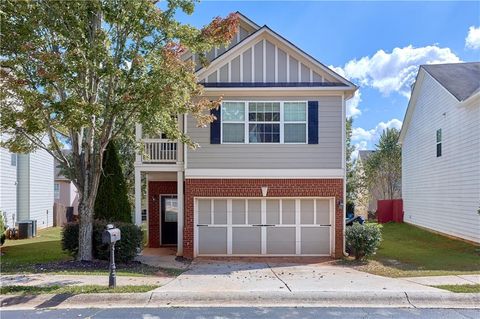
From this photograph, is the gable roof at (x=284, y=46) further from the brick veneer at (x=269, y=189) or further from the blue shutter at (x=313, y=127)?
the brick veneer at (x=269, y=189)

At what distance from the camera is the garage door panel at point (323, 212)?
14.4m

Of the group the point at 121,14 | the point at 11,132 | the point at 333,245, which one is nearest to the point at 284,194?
the point at 333,245

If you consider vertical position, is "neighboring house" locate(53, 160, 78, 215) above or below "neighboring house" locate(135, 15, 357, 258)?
below

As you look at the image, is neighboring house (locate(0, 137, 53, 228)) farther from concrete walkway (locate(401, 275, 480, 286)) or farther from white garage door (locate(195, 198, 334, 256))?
concrete walkway (locate(401, 275, 480, 286))

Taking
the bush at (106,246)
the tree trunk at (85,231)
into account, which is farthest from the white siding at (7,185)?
the tree trunk at (85,231)

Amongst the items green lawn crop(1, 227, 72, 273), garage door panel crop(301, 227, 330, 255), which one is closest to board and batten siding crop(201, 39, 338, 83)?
garage door panel crop(301, 227, 330, 255)

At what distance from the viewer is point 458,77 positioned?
19.9 meters

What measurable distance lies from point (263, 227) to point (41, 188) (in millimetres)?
16855

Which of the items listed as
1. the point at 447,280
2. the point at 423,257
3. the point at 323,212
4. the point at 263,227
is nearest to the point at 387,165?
the point at 423,257

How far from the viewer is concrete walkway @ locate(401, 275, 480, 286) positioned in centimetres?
916

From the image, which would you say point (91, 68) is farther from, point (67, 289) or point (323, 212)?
point (323, 212)

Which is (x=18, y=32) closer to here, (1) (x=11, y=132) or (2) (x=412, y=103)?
(1) (x=11, y=132)

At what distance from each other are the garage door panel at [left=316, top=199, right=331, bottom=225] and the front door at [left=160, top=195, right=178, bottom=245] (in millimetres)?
6288

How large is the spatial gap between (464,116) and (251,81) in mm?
9538
